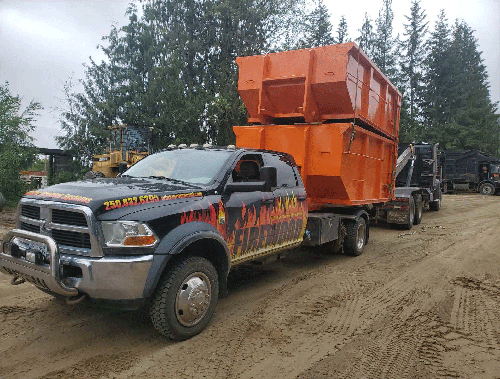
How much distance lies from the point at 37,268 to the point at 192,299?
139 centimetres

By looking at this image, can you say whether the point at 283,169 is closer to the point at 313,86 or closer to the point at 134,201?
the point at 313,86

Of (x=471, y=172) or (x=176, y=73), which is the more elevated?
(x=176, y=73)

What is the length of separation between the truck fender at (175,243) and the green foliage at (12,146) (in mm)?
13018

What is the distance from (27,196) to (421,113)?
43.3 m

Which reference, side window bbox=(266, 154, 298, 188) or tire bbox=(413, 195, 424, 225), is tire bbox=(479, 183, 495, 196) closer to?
tire bbox=(413, 195, 424, 225)

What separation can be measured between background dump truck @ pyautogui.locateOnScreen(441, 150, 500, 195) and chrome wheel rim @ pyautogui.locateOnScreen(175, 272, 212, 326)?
88.4 feet

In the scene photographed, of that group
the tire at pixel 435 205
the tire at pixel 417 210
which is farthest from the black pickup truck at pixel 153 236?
the tire at pixel 435 205

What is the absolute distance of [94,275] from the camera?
10.2ft

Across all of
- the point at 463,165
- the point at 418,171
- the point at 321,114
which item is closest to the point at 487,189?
the point at 463,165

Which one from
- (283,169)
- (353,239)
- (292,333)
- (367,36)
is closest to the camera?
(292,333)

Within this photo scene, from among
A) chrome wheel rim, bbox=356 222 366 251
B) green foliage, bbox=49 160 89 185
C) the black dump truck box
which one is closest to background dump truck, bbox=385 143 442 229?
chrome wheel rim, bbox=356 222 366 251

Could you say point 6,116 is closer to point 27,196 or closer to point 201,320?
point 27,196

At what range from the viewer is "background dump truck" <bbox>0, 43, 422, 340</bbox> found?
3.23 metres

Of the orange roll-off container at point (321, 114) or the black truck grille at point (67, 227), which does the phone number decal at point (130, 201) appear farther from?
the orange roll-off container at point (321, 114)
